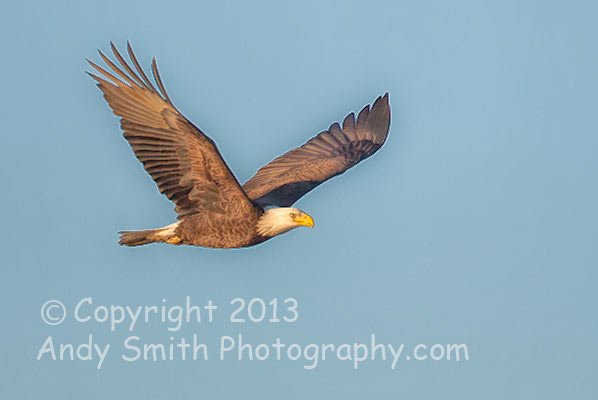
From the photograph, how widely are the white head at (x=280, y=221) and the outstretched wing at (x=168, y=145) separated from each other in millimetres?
238

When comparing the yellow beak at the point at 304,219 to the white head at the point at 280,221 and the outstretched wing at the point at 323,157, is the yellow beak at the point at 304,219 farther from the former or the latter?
the outstretched wing at the point at 323,157

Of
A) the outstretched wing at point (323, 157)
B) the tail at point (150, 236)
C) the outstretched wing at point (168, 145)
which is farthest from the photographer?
the outstretched wing at point (323, 157)

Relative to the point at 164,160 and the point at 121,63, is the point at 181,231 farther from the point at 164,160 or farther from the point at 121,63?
the point at 121,63

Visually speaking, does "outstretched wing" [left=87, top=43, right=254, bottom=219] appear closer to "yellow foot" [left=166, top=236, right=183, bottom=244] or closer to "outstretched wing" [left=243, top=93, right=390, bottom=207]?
"yellow foot" [left=166, top=236, right=183, bottom=244]

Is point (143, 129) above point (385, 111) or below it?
below

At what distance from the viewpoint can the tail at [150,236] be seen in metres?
12.9

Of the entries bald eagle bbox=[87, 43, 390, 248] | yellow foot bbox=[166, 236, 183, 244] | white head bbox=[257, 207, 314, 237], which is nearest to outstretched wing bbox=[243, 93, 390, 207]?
A: bald eagle bbox=[87, 43, 390, 248]

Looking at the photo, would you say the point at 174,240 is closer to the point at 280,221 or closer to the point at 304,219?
the point at 280,221

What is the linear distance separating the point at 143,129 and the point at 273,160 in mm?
3930

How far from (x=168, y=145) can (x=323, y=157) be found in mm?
3950

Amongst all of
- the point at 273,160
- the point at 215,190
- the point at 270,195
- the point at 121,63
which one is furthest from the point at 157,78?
the point at 273,160

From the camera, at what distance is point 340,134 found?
1605 cm

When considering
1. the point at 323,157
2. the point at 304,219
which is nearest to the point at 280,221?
the point at 304,219

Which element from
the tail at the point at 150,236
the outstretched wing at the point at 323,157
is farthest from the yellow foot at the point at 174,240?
the outstretched wing at the point at 323,157
